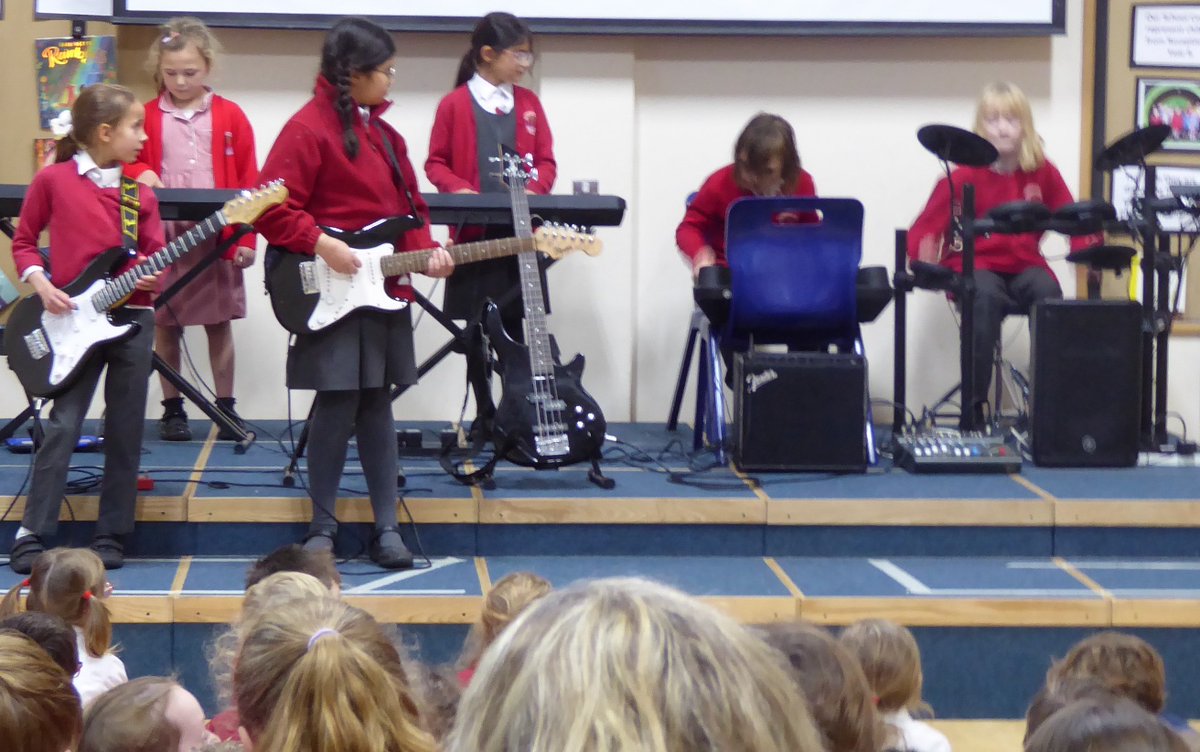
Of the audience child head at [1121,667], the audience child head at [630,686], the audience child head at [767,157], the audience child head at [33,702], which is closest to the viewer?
the audience child head at [630,686]

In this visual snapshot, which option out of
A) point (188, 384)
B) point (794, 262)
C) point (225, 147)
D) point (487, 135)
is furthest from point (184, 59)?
point (794, 262)

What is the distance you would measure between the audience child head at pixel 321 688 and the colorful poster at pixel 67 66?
4719 mm

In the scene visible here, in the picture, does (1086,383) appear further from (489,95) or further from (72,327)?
(72,327)

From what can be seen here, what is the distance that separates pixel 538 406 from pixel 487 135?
137cm

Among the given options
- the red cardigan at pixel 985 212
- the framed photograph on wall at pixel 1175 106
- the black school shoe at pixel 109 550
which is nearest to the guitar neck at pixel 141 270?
the black school shoe at pixel 109 550

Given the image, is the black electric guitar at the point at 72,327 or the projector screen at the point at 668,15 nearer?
the black electric guitar at the point at 72,327

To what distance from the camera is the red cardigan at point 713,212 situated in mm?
5582

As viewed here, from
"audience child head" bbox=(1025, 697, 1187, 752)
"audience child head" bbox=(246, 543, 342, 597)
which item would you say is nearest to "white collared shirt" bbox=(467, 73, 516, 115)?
"audience child head" bbox=(246, 543, 342, 597)

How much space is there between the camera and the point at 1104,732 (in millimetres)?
1535

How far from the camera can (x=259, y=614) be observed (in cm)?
203

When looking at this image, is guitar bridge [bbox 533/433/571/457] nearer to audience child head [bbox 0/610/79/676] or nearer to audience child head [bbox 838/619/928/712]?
audience child head [bbox 838/619/928/712]

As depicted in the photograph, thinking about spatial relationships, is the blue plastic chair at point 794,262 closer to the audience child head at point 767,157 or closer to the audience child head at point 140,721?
the audience child head at point 767,157

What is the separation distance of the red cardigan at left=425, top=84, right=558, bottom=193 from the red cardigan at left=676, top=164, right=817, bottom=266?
0.59m

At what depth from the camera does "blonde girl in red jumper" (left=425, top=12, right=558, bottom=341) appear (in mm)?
5262
